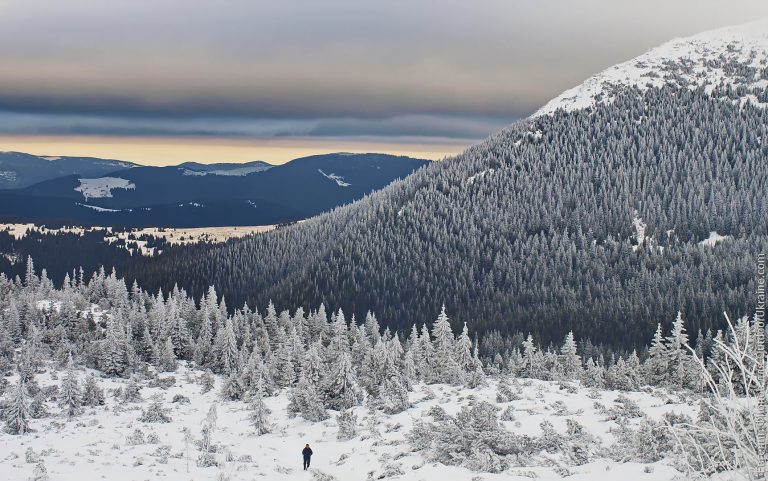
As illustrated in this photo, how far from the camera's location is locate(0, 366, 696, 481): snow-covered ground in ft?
109

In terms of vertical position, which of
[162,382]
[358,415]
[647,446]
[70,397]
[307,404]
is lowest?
[162,382]

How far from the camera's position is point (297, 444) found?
4575cm

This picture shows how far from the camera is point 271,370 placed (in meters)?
70.1

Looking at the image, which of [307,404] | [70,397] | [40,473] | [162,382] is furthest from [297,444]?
[162,382]

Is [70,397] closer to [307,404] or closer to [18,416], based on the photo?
[18,416]

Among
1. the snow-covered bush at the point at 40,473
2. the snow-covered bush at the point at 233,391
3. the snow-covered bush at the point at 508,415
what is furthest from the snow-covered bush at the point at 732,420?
the snow-covered bush at the point at 233,391

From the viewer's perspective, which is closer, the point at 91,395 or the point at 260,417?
the point at 260,417

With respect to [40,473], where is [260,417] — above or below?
below

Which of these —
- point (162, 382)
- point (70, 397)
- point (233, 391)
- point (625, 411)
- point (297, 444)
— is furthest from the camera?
point (162, 382)

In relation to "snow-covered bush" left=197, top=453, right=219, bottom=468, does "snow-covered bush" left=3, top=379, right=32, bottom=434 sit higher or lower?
lower

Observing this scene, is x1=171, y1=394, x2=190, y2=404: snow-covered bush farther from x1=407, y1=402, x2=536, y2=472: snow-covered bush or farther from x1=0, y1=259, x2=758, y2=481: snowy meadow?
x1=407, y1=402, x2=536, y2=472: snow-covered bush

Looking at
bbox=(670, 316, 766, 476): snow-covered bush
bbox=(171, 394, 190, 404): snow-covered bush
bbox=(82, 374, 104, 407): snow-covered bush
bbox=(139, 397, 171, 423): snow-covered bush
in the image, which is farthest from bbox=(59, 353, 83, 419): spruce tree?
bbox=(670, 316, 766, 476): snow-covered bush

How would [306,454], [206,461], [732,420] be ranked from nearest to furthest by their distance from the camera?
1. [732,420]
2. [306,454]
3. [206,461]

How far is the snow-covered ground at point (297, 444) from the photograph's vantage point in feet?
109
